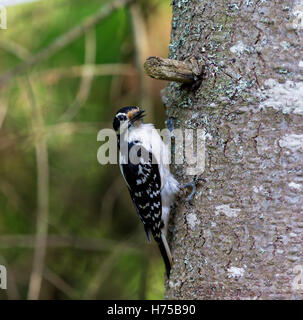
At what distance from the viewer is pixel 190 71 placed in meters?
1.92

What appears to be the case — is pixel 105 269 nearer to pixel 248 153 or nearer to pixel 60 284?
pixel 60 284

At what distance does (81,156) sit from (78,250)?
717 millimetres

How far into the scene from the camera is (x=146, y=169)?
2523mm

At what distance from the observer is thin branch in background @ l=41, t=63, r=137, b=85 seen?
3.06 metres

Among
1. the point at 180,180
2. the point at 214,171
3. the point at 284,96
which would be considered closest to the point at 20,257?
the point at 180,180

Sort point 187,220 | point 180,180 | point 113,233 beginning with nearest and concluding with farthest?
1. point 187,220
2. point 180,180
3. point 113,233

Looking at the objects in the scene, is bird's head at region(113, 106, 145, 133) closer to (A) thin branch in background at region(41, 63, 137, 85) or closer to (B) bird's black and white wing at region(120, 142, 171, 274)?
(B) bird's black and white wing at region(120, 142, 171, 274)

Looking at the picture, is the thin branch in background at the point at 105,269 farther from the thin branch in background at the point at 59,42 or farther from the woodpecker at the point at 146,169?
the thin branch in background at the point at 59,42

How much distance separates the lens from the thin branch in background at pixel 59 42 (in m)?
2.90

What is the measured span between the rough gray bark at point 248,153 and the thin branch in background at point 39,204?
1203mm

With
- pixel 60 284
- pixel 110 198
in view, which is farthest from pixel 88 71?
pixel 60 284

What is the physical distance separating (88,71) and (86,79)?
Result: 6 centimetres

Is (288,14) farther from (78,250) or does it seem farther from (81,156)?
(78,250)

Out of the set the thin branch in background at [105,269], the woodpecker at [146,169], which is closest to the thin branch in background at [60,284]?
the thin branch in background at [105,269]
